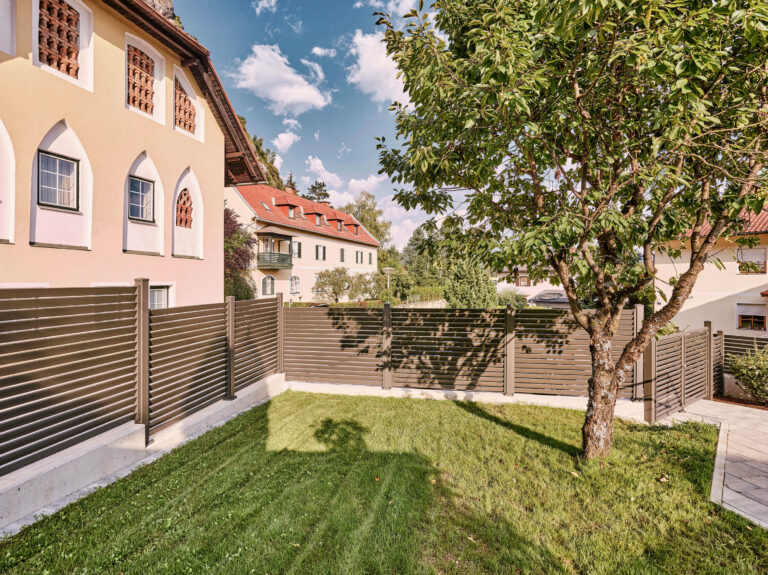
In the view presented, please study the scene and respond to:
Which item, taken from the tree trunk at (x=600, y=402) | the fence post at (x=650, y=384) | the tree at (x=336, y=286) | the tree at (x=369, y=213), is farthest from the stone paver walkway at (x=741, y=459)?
the tree at (x=369, y=213)

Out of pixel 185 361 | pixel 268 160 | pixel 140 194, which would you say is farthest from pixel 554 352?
pixel 268 160

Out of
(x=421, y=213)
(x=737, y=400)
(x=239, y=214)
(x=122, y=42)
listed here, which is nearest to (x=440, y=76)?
(x=421, y=213)

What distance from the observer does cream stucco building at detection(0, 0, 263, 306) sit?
6.23 m

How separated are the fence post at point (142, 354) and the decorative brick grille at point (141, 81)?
6.41 meters

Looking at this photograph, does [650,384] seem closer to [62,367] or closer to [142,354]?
[142,354]

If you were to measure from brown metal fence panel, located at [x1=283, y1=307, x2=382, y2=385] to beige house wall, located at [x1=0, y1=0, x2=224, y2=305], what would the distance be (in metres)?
4.20

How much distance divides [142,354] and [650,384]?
828cm

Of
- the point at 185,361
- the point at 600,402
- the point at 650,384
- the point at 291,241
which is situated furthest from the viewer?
the point at 291,241

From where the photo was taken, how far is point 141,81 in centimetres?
841

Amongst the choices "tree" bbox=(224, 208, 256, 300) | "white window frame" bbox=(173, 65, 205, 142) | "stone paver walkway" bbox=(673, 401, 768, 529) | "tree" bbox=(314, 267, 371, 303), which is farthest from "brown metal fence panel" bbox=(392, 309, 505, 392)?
"tree" bbox=(314, 267, 371, 303)

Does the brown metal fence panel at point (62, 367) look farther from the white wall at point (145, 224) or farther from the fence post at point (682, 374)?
the fence post at point (682, 374)

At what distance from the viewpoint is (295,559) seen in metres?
2.88

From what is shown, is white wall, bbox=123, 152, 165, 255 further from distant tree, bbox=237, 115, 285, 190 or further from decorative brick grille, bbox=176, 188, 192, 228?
distant tree, bbox=237, 115, 285, 190

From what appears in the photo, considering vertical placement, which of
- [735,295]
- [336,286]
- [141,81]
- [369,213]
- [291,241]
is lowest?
[735,295]
